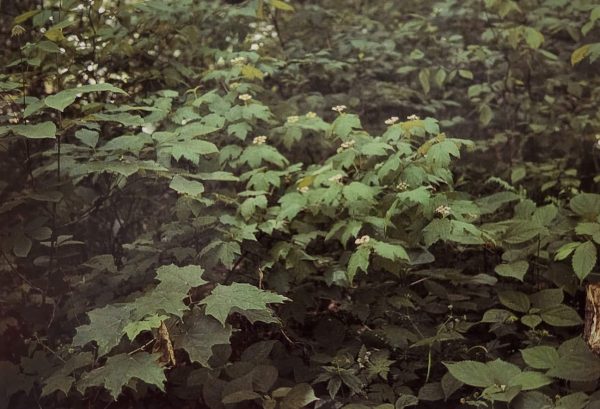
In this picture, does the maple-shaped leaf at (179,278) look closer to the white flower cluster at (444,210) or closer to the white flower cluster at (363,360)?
the white flower cluster at (363,360)

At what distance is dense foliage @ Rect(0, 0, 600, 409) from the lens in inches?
84.8

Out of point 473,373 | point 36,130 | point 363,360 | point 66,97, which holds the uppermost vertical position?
point 66,97

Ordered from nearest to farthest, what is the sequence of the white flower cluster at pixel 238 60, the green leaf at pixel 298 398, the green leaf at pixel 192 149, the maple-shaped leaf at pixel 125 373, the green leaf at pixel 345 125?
the maple-shaped leaf at pixel 125 373 → the green leaf at pixel 298 398 → the green leaf at pixel 192 149 → the green leaf at pixel 345 125 → the white flower cluster at pixel 238 60

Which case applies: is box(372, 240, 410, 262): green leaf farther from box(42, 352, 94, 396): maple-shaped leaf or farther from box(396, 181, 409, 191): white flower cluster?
box(42, 352, 94, 396): maple-shaped leaf

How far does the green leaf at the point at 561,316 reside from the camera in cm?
237

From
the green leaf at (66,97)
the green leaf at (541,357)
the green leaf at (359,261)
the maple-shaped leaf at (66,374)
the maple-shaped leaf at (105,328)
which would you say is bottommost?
the maple-shaped leaf at (66,374)

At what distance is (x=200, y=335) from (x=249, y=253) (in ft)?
3.00

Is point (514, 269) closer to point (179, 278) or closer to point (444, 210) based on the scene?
point (444, 210)

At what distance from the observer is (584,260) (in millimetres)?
2314

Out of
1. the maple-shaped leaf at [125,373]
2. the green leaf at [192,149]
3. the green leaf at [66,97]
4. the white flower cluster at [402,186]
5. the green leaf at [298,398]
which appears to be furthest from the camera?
the white flower cluster at [402,186]

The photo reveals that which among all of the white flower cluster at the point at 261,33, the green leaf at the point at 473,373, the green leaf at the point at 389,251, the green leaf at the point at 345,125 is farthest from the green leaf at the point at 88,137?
the white flower cluster at the point at 261,33

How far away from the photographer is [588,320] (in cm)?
238

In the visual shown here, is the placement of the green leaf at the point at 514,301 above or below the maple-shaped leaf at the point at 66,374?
above

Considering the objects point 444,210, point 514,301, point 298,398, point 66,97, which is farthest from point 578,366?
point 66,97
